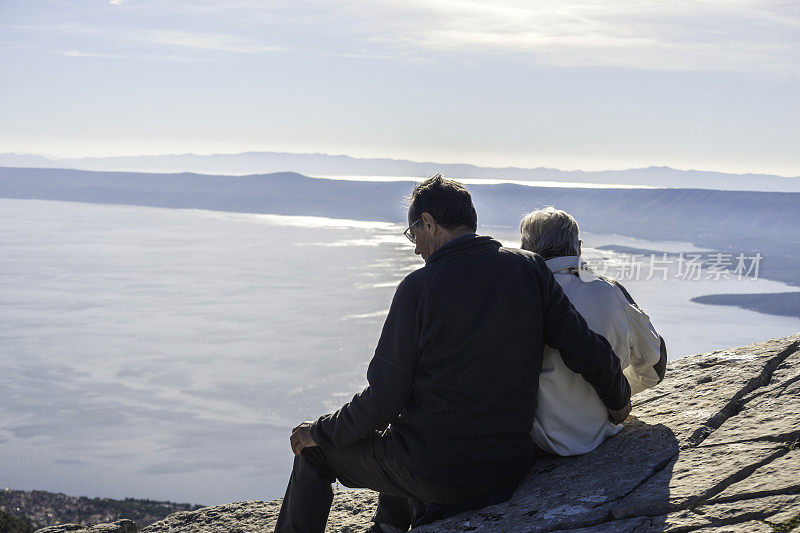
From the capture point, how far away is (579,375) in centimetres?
262

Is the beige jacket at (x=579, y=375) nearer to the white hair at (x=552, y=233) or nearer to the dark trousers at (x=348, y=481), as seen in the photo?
the white hair at (x=552, y=233)

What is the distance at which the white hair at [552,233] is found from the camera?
8.95 ft

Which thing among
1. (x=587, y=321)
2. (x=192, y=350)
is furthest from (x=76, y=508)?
(x=192, y=350)

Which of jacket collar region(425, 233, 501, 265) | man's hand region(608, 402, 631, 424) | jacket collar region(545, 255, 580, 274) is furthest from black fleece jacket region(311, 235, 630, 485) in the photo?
man's hand region(608, 402, 631, 424)

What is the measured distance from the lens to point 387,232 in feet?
505

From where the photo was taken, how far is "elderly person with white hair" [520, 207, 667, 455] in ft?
8.62

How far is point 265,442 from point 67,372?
23.0 meters

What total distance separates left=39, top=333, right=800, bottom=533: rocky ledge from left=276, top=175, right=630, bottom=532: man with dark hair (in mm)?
217

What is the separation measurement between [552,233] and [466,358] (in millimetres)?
687

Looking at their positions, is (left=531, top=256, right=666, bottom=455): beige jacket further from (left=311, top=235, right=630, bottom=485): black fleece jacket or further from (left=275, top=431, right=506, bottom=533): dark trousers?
(left=275, top=431, right=506, bottom=533): dark trousers

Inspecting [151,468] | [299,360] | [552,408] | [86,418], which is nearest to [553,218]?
[552,408]

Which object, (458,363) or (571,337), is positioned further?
(571,337)

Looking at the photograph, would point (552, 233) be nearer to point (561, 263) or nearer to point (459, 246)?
point (561, 263)

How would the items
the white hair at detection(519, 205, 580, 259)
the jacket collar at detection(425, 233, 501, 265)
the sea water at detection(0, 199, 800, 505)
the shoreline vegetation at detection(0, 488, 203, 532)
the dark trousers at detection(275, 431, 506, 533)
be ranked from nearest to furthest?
1. the jacket collar at detection(425, 233, 501, 265)
2. the dark trousers at detection(275, 431, 506, 533)
3. the white hair at detection(519, 205, 580, 259)
4. the shoreline vegetation at detection(0, 488, 203, 532)
5. the sea water at detection(0, 199, 800, 505)
